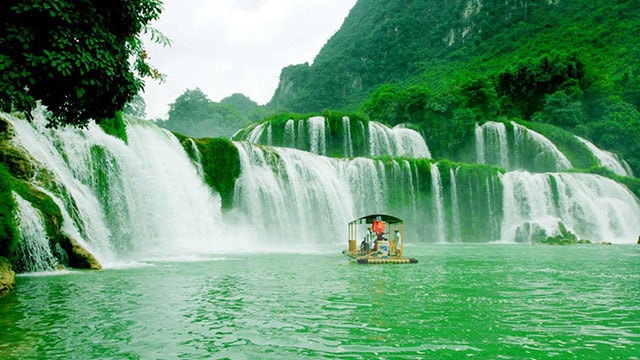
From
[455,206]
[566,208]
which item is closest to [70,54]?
[455,206]

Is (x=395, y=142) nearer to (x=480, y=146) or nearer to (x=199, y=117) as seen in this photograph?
(x=480, y=146)

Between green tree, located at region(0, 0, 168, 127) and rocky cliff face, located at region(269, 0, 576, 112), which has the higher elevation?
rocky cliff face, located at region(269, 0, 576, 112)

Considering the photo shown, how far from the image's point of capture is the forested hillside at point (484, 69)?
53250 millimetres

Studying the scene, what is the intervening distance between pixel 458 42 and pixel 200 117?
54.2 m

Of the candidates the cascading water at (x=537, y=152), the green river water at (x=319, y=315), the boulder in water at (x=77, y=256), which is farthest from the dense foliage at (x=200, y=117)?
the green river water at (x=319, y=315)

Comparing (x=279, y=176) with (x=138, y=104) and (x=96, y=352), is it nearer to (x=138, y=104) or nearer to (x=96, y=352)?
(x=96, y=352)

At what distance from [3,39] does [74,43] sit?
83 centimetres

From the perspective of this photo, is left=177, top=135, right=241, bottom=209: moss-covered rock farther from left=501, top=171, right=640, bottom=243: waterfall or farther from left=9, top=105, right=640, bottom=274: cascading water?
left=501, top=171, right=640, bottom=243: waterfall

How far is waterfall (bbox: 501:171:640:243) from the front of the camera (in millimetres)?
34750

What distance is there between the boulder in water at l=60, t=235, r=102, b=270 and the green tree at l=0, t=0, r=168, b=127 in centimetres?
632

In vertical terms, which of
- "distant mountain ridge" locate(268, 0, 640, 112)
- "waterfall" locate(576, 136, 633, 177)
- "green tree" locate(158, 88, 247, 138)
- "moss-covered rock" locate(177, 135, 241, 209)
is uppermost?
"distant mountain ridge" locate(268, 0, 640, 112)

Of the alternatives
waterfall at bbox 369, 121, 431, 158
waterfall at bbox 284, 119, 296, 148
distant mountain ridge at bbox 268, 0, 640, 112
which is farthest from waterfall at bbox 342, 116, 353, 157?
distant mountain ridge at bbox 268, 0, 640, 112

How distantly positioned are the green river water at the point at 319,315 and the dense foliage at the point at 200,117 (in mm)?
87563

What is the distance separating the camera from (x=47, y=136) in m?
16.4
